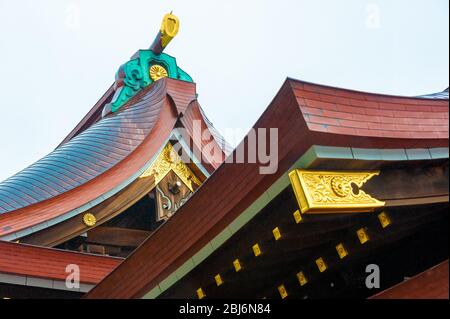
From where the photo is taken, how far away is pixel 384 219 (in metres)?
4.14

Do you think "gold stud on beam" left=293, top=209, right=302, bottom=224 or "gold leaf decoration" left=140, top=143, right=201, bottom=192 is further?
"gold leaf decoration" left=140, top=143, right=201, bottom=192

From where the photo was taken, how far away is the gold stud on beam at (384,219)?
4129 mm

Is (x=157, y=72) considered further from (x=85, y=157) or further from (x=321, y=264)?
(x=321, y=264)

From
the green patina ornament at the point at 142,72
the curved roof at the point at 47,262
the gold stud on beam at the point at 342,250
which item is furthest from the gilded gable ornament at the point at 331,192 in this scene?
the green patina ornament at the point at 142,72

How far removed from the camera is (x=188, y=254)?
4.54 metres

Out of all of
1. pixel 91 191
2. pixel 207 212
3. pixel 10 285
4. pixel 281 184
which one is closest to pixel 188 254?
pixel 207 212

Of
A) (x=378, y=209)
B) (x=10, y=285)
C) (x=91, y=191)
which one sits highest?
(x=91, y=191)

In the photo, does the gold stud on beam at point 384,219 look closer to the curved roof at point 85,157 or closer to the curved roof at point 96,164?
the curved roof at point 96,164

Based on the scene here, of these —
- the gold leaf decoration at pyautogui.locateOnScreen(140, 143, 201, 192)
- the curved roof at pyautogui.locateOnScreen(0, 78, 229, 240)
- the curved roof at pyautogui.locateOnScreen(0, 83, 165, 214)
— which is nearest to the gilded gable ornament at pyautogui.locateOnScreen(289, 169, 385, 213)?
the curved roof at pyautogui.locateOnScreen(0, 78, 229, 240)

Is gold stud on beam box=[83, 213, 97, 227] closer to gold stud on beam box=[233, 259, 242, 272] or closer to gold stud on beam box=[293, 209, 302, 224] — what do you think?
gold stud on beam box=[233, 259, 242, 272]

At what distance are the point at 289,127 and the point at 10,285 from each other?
4.63 m

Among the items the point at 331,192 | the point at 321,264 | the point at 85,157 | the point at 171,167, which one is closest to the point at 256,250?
the point at 321,264

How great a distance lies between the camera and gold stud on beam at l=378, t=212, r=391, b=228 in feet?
13.5

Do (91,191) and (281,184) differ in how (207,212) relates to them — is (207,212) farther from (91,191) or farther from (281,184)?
(91,191)
